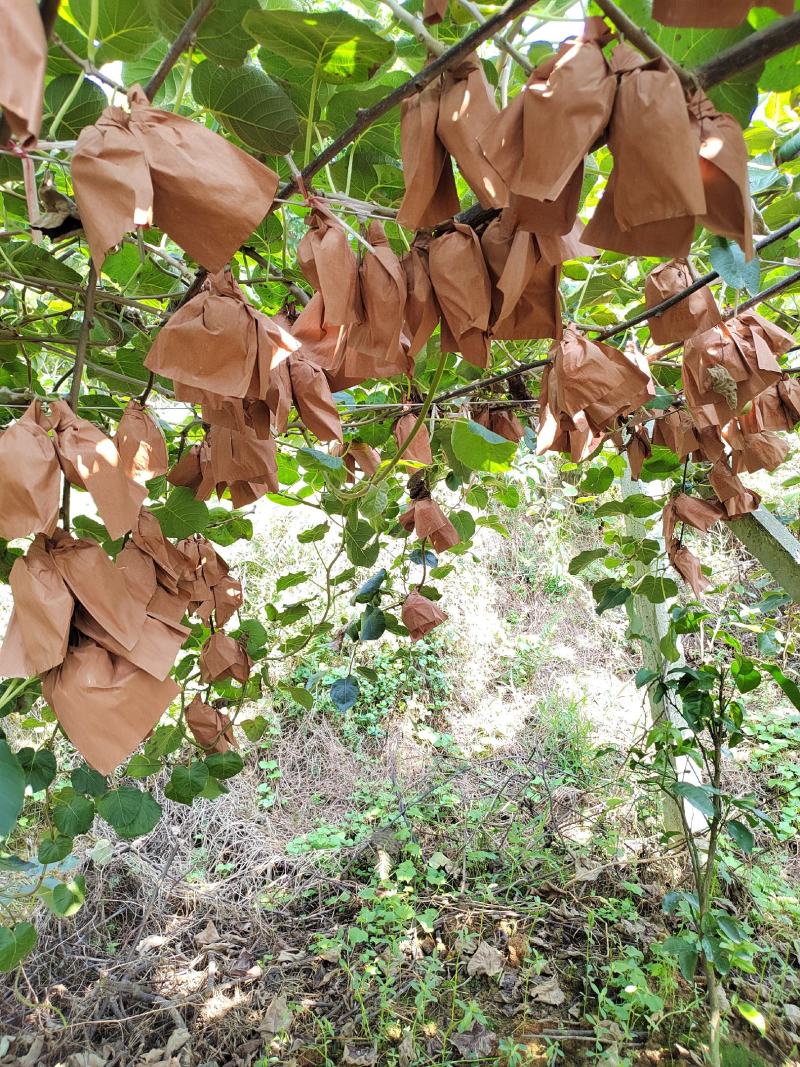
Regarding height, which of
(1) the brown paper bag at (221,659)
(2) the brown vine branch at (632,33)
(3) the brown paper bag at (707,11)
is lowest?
(1) the brown paper bag at (221,659)

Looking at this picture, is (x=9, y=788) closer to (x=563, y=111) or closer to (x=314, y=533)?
(x=563, y=111)

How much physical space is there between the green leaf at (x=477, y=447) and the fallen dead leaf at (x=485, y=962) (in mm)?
1951

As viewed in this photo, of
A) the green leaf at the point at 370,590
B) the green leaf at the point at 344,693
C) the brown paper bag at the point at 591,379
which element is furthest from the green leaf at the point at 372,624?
the brown paper bag at the point at 591,379

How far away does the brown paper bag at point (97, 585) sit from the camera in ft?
1.52

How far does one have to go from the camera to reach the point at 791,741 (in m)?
3.32

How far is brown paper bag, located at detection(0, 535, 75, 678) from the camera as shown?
44 cm

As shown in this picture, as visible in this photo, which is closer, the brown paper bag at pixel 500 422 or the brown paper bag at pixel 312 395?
the brown paper bag at pixel 312 395

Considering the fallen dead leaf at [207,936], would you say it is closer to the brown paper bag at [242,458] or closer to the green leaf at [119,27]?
the brown paper bag at [242,458]

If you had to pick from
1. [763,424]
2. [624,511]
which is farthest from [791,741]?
[763,424]

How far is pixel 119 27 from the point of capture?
530 millimetres

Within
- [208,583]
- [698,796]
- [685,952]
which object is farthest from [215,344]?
[685,952]

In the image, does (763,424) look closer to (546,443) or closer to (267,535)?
(546,443)

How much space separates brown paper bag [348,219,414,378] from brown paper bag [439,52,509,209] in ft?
0.30

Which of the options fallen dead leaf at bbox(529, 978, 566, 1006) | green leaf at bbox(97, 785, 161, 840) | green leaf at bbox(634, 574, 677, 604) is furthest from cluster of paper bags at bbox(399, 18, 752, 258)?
fallen dead leaf at bbox(529, 978, 566, 1006)
